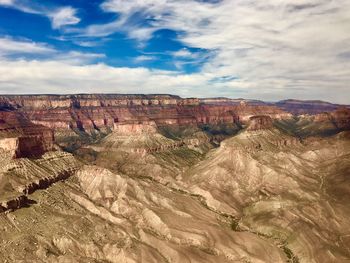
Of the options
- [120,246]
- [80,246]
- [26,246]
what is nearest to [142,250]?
[120,246]

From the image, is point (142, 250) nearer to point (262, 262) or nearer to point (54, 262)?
point (54, 262)

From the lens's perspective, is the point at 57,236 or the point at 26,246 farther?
the point at 57,236

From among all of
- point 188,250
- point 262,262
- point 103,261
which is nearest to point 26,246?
point 103,261

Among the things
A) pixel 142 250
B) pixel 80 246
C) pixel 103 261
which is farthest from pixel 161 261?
pixel 80 246

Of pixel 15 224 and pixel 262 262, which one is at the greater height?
pixel 15 224

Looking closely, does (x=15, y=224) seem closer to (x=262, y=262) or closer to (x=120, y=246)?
(x=120, y=246)

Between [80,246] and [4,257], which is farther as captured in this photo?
[80,246]

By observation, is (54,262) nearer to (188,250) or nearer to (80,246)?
(80,246)
